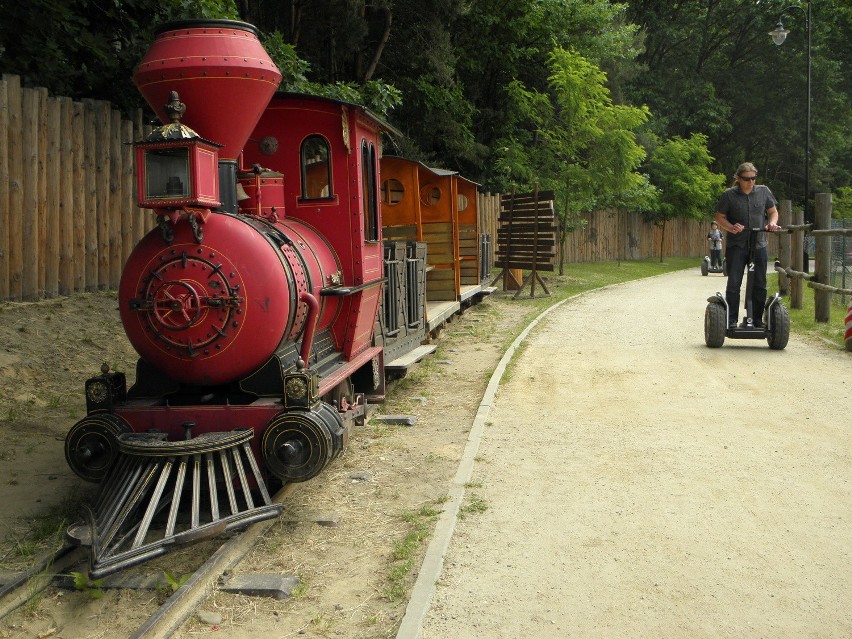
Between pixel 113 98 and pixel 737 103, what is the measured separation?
39968mm

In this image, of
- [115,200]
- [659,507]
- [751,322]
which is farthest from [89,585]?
[751,322]

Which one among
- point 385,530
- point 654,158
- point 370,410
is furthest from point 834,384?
point 654,158

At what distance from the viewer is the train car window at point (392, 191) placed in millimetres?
12336

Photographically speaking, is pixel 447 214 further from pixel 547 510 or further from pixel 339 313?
pixel 547 510

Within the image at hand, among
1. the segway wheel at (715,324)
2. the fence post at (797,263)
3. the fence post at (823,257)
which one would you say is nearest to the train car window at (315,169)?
the segway wheel at (715,324)

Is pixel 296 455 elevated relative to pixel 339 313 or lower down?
lower down

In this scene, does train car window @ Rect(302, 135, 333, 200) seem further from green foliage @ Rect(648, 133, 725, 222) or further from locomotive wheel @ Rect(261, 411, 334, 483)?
green foliage @ Rect(648, 133, 725, 222)

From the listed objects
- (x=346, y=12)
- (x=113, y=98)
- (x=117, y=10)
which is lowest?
(x=113, y=98)

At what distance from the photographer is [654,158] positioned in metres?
35.8

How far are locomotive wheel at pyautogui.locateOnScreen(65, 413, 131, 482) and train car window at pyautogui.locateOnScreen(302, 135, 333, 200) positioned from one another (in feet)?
9.07

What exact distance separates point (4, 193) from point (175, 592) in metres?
6.62

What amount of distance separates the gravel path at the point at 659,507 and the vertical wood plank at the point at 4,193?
5394 millimetres

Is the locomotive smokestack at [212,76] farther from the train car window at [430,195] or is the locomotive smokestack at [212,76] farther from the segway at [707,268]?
the segway at [707,268]

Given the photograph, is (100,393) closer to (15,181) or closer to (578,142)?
(15,181)
